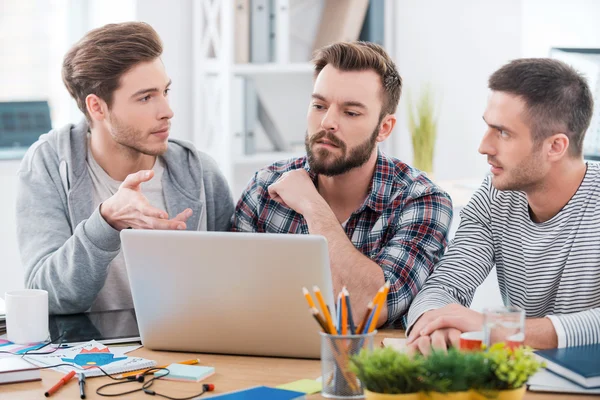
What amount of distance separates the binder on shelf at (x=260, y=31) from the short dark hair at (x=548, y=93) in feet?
5.41

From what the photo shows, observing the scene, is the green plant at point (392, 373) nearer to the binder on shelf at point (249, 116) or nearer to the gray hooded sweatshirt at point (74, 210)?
the gray hooded sweatshirt at point (74, 210)

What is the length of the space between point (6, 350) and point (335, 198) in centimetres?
93

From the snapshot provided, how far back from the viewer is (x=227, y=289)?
4.99 ft

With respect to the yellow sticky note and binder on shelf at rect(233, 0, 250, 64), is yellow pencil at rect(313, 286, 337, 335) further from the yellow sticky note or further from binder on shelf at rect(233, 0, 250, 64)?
binder on shelf at rect(233, 0, 250, 64)

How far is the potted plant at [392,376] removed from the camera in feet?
3.75

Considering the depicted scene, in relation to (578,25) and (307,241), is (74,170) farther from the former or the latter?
(578,25)

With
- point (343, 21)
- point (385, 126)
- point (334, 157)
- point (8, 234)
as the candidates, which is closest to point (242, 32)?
point (343, 21)

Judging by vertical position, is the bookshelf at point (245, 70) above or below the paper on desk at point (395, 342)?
above

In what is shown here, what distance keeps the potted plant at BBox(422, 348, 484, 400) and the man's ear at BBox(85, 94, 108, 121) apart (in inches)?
54.8

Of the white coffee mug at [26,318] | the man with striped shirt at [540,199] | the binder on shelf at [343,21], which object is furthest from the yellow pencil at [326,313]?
the binder on shelf at [343,21]

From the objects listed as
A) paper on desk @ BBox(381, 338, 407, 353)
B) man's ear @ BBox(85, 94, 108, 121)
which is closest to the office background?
man's ear @ BBox(85, 94, 108, 121)

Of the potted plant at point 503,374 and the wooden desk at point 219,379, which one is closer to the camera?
the potted plant at point 503,374

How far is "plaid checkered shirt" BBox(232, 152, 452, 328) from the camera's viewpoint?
76.3 inches

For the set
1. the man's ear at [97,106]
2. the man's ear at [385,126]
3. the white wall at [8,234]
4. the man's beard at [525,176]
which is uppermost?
the man's ear at [97,106]
